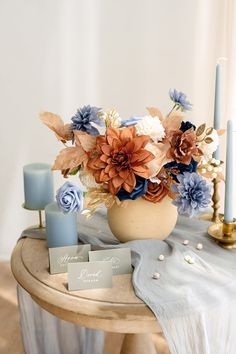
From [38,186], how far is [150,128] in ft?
1.32

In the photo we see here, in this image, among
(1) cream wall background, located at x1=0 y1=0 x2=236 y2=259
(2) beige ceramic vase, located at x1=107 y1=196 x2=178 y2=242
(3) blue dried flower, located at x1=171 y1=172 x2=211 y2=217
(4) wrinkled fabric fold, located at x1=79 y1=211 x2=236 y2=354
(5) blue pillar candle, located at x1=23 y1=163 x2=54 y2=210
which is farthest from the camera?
(1) cream wall background, located at x1=0 y1=0 x2=236 y2=259

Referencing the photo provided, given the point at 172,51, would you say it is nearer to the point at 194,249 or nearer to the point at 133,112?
the point at 133,112

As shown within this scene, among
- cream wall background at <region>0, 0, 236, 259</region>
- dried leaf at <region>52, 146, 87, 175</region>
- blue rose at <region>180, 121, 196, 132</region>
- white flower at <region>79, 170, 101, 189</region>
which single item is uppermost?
cream wall background at <region>0, 0, 236, 259</region>

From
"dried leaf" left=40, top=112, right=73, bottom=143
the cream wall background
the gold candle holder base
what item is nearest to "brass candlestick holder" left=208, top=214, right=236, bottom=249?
the gold candle holder base

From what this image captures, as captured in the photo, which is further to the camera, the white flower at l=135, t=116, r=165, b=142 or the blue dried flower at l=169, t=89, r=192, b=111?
the blue dried flower at l=169, t=89, r=192, b=111

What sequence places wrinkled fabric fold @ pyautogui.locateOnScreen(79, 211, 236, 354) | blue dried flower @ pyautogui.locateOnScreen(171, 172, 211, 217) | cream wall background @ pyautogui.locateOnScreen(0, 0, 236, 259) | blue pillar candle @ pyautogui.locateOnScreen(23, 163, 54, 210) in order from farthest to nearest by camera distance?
cream wall background @ pyautogui.locateOnScreen(0, 0, 236, 259) < blue pillar candle @ pyautogui.locateOnScreen(23, 163, 54, 210) < blue dried flower @ pyautogui.locateOnScreen(171, 172, 211, 217) < wrinkled fabric fold @ pyautogui.locateOnScreen(79, 211, 236, 354)

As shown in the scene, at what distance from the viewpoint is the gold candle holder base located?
4.32 ft

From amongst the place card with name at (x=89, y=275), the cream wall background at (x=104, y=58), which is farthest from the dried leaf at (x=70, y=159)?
the cream wall background at (x=104, y=58)

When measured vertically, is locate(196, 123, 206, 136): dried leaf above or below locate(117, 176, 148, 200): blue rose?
above

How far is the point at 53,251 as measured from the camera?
1.23 m

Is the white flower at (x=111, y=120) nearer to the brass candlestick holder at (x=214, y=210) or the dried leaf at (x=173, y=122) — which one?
the dried leaf at (x=173, y=122)

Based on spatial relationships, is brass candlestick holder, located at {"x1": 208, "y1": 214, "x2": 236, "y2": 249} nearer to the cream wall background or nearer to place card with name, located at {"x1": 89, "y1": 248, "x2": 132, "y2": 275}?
place card with name, located at {"x1": 89, "y1": 248, "x2": 132, "y2": 275}

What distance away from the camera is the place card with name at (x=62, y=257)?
1.23 m

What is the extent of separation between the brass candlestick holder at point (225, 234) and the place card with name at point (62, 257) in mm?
352
